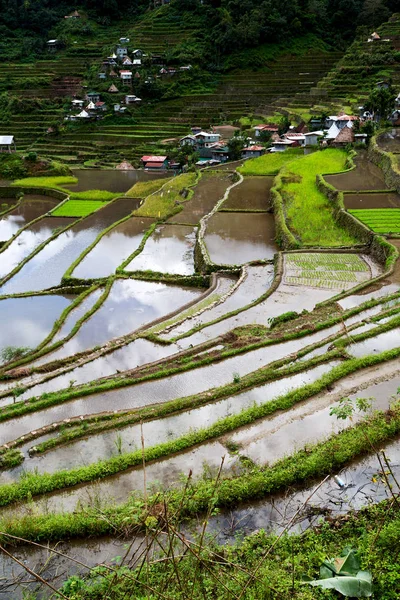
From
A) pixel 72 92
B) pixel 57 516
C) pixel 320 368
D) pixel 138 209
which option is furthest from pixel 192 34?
pixel 57 516

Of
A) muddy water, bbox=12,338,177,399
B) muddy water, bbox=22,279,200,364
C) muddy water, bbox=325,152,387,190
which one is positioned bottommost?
muddy water, bbox=22,279,200,364

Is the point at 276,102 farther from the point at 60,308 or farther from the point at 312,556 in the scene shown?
the point at 312,556

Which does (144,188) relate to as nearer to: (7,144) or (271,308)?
(7,144)

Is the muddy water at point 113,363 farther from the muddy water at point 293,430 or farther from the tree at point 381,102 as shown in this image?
the tree at point 381,102

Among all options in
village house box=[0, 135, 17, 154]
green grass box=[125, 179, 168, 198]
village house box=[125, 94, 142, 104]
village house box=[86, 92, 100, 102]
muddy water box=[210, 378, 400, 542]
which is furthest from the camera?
village house box=[86, 92, 100, 102]

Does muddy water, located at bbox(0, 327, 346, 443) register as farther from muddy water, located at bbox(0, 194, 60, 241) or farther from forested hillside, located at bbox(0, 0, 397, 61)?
forested hillside, located at bbox(0, 0, 397, 61)

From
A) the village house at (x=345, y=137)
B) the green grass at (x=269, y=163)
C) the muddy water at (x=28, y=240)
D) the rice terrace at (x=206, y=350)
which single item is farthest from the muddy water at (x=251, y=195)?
the muddy water at (x=28, y=240)

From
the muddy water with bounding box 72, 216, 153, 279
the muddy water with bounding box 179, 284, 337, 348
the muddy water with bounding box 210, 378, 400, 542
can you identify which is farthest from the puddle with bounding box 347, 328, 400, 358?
the muddy water with bounding box 72, 216, 153, 279
